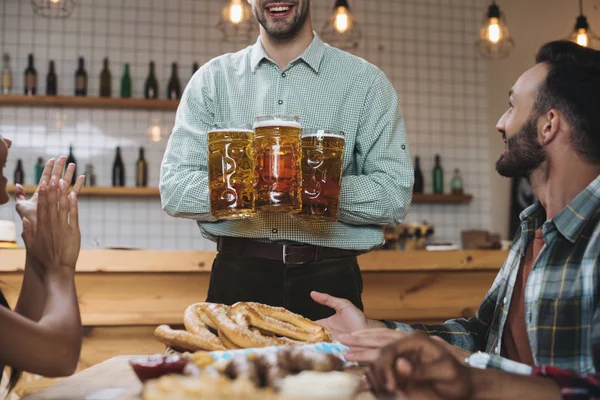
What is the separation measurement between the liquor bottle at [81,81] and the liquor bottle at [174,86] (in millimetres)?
621

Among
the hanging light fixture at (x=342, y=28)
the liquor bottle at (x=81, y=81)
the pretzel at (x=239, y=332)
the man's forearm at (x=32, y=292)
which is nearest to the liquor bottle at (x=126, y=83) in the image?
the liquor bottle at (x=81, y=81)

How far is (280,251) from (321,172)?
57 centimetres

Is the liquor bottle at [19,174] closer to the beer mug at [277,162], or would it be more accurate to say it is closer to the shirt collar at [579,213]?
the beer mug at [277,162]

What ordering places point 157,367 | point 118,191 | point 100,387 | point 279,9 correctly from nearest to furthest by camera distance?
point 157,367
point 100,387
point 279,9
point 118,191

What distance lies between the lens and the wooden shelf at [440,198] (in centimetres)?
575

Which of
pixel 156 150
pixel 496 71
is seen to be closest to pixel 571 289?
pixel 156 150

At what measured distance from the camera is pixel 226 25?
4562 mm

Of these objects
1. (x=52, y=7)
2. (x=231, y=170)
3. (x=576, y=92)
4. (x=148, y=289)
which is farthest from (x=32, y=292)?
(x=52, y=7)

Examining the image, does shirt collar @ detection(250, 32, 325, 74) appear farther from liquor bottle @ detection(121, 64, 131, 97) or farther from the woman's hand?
liquor bottle @ detection(121, 64, 131, 97)

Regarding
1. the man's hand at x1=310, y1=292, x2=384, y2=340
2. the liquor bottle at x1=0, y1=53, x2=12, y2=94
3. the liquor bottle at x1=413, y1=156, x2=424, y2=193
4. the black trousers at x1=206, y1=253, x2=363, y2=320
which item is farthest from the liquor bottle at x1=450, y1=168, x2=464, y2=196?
the man's hand at x1=310, y1=292, x2=384, y2=340

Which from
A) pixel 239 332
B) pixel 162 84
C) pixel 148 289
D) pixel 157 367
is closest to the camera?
pixel 157 367

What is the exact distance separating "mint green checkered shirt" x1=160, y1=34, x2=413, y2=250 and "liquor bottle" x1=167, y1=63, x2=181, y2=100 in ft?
10.7

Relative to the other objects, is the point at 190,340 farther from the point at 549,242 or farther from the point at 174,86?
the point at 174,86

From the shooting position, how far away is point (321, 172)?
1.49 meters
